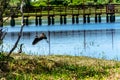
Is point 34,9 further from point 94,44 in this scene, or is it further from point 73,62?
point 73,62

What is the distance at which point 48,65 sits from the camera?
14.4 m

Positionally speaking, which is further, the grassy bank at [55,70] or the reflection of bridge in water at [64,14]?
the reflection of bridge in water at [64,14]

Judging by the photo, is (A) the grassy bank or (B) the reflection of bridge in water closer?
(A) the grassy bank

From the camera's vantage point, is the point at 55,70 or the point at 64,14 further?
the point at 64,14

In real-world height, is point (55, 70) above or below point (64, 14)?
above

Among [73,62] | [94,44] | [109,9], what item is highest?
[73,62]

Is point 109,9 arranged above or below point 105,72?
below

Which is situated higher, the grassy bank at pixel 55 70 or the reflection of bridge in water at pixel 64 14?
the grassy bank at pixel 55 70

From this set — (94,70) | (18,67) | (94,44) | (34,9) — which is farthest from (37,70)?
(34,9)

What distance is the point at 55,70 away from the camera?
13.8 meters

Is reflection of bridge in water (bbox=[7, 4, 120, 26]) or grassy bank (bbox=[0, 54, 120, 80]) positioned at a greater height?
grassy bank (bbox=[0, 54, 120, 80])

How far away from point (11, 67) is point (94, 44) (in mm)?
14522

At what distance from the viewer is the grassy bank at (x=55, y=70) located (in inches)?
493

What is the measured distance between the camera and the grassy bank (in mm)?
12531
